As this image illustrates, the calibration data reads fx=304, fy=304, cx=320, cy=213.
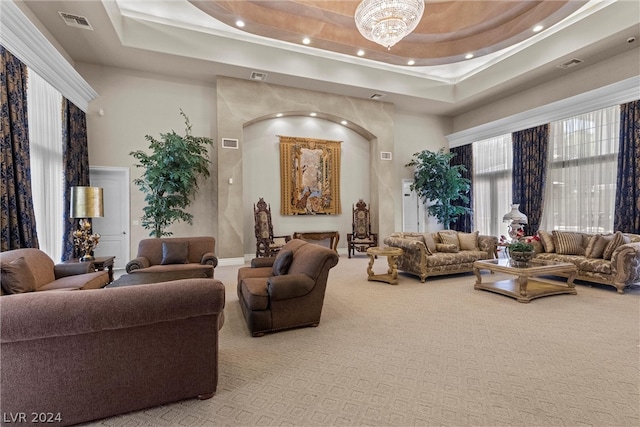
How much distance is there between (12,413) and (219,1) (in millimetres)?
5372

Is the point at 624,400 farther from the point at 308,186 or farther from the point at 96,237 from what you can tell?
the point at 308,186

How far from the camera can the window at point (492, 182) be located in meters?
8.24

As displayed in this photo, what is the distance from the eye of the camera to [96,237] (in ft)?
15.3

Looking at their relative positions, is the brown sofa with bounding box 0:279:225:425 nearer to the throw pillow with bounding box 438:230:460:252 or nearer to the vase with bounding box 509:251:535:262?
the vase with bounding box 509:251:535:262

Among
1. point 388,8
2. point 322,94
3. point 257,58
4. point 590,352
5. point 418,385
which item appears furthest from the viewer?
point 322,94

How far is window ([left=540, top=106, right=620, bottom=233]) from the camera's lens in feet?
19.6

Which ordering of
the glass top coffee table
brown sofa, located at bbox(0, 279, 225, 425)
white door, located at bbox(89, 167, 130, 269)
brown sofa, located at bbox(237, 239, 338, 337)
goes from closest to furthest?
1. brown sofa, located at bbox(0, 279, 225, 425)
2. brown sofa, located at bbox(237, 239, 338, 337)
3. the glass top coffee table
4. white door, located at bbox(89, 167, 130, 269)

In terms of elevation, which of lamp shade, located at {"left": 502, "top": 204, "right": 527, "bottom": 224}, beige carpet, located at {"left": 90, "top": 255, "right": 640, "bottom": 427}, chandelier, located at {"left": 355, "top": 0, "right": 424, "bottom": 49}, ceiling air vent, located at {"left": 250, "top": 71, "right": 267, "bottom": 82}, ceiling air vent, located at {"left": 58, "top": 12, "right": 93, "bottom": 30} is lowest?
beige carpet, located at {"left": 90, "top": 255, "right": 640, "bottom": 427}

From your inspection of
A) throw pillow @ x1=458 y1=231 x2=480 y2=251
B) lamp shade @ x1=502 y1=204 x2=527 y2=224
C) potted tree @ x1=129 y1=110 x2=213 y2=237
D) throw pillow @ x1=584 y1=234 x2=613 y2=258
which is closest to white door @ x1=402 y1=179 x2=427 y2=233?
lamp shade @ x1=502 y1=204 x2=527 y2=224

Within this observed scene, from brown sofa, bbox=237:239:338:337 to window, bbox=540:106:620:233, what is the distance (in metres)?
6.20

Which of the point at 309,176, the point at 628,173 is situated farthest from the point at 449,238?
the point at 309,176

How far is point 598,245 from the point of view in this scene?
16.5ft

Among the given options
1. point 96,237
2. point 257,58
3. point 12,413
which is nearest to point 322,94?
point 257,58

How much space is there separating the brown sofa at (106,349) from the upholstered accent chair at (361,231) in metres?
6.37
